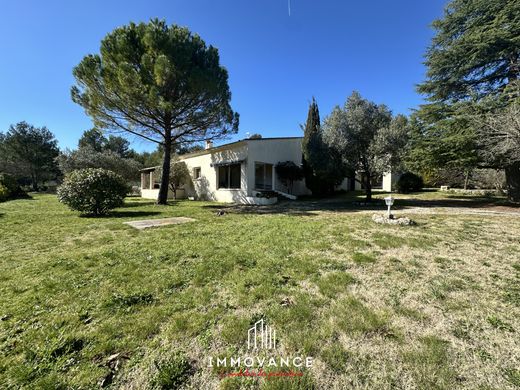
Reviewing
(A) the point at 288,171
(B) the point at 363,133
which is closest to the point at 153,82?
(A) the point at 288,171

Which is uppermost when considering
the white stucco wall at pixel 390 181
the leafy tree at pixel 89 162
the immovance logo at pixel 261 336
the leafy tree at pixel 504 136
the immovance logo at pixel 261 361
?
the leafy tree at pixel 89 162

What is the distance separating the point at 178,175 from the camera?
→ 62.3 ft

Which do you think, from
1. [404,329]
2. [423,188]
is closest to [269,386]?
[404,329]

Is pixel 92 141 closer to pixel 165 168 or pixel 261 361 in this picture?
pixel 165 168

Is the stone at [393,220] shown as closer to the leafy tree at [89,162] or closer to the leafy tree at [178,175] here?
the leafy tree at [178,175]

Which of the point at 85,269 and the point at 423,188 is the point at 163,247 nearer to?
the point at 85,269

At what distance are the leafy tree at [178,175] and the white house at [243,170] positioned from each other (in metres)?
0.52

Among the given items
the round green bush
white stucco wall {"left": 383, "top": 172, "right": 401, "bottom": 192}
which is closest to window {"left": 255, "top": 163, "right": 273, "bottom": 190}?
the round green bush

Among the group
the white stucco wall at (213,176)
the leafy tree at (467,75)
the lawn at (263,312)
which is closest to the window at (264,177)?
the white stucco wall at (213,176)

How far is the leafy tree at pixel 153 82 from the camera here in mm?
10461

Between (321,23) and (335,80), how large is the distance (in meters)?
3.96

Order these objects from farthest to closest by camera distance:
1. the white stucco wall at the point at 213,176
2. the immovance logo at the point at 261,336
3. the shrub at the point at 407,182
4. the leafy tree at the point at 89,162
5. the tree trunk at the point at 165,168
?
the leafy tree at the point at 89,162
the shrub at the point at 407,182
the white stucco wall at the point at 213,176
the tree trunk at the point at 165,168
the immovance logo at the point at 261,336

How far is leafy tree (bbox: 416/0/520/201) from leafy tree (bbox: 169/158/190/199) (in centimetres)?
1701

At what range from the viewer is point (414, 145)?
11.7 meters
